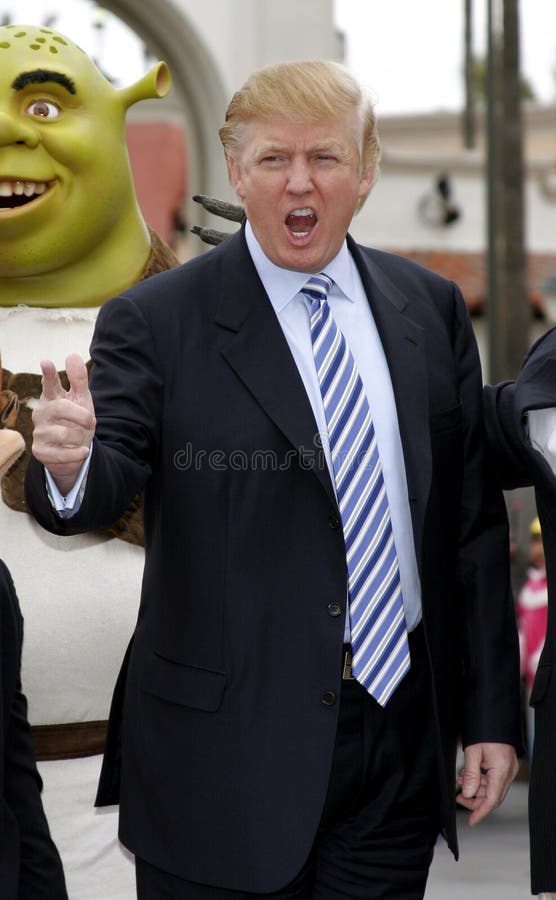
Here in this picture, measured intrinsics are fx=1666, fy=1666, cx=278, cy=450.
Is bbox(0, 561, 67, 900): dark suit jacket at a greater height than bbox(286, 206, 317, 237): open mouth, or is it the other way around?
bbox(286, 206, 317, 237): open mouth

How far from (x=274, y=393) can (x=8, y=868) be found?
95 cm

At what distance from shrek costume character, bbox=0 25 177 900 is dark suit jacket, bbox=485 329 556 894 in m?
1.06

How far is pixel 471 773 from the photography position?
9.95 ft

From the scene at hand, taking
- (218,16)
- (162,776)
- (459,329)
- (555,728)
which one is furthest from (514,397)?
(218,16)

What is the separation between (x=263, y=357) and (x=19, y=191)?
1.05 m

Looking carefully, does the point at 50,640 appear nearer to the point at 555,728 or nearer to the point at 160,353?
the point at 160,353

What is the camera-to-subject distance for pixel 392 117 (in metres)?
28.5

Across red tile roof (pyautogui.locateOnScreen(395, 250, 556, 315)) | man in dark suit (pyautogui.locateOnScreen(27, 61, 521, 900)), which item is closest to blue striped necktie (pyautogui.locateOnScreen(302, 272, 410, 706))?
man in dark suit (pyautogui.locateOnScreen(27, 61, 521, 900))

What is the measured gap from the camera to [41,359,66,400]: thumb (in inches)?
99.1

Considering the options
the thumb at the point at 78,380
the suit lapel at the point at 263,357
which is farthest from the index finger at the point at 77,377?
the suit lapel at the point at 263,357

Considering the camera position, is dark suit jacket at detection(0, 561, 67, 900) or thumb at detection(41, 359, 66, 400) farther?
dark suit jacket at detection(0, 561, 67, 900)

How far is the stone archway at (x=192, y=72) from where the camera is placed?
9750mm

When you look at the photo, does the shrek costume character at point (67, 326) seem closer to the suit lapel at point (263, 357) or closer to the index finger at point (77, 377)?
the suit lapel at point (263, 357)

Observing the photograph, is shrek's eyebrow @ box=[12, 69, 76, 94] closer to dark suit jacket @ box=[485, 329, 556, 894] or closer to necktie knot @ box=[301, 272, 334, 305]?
necktie knot @ box=[301, 272, 334, 305]
